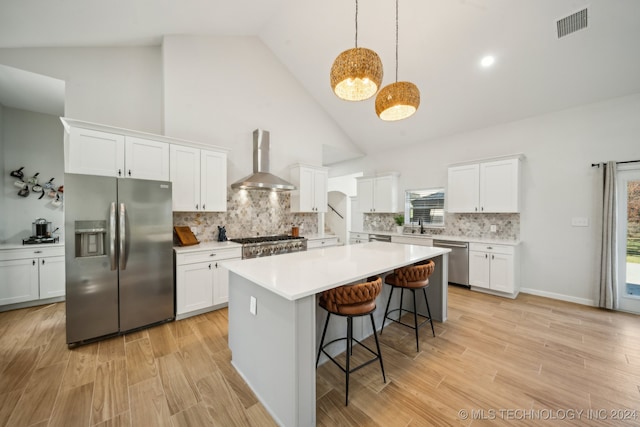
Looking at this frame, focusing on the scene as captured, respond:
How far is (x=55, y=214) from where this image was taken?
380cm

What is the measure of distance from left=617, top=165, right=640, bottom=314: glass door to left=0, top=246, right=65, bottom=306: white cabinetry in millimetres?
7825

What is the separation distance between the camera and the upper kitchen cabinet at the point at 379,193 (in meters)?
5.62

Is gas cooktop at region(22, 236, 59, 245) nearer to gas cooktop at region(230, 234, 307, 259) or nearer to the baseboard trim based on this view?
gas cooktop at region(230, 234, 307, 259)

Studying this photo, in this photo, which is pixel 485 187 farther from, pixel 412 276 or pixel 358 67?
pixel 358 67

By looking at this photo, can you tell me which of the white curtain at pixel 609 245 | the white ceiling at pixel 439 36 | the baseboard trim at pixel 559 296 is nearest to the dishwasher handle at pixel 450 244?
the baseboard trim at pixel 559 296

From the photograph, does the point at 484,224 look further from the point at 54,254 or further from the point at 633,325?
the point at 54,254

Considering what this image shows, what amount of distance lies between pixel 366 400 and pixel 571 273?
4.04m

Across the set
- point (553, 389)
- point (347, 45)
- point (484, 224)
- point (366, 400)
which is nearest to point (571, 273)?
point (484, 224)

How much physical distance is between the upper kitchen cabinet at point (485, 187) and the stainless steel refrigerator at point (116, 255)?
4.68 metres

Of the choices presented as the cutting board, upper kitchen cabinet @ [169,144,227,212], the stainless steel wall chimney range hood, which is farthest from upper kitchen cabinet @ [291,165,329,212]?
the cutting board

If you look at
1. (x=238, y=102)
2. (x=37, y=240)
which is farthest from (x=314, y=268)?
(x=37, y=240)

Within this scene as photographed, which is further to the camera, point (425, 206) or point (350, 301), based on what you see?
point (425, 206)

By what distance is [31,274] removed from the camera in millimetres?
3221

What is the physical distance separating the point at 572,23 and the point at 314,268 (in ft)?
Result: 13.3
